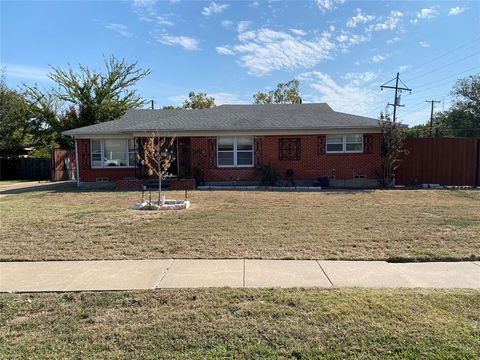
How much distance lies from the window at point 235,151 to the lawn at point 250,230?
5.94 metres

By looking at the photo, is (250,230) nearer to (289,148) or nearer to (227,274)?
(227,274)

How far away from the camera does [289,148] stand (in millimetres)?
17469

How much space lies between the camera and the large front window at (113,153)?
18.5 meters

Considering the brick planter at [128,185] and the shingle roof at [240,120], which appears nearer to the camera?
the brick planter at [128,185]

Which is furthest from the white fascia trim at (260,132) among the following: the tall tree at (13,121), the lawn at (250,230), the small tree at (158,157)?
the tall tree at (13,121)

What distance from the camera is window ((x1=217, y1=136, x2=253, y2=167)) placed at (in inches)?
698

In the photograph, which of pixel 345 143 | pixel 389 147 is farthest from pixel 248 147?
pixel 389 147

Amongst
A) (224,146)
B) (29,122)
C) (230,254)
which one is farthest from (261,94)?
(230,254)

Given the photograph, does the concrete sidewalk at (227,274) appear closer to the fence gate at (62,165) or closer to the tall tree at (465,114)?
the fence gate at (62,165)

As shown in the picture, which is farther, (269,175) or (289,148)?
(289,148)

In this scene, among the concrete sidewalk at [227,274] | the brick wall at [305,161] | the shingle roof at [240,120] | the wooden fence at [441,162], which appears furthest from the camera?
the brick wall at [305,161]

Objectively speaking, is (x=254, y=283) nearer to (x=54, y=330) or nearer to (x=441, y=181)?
(x=54, y=330)

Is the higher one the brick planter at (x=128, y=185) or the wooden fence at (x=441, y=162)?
the wooden fence at (x=441, y=162)

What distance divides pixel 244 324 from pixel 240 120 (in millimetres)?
15147
